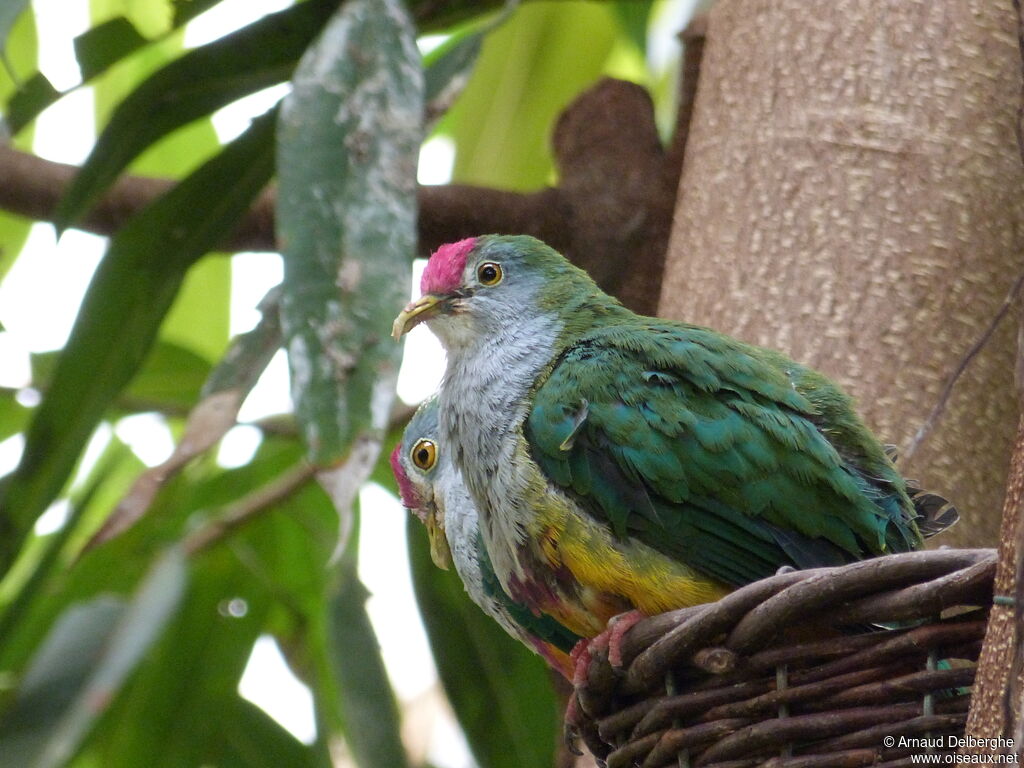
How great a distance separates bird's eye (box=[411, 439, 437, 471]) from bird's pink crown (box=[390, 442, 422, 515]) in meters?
0.05

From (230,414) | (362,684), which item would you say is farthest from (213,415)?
(362,684)

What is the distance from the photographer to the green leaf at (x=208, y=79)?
357cm

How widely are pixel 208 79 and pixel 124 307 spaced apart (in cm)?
66

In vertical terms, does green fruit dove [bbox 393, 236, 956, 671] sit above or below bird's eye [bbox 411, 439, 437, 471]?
above

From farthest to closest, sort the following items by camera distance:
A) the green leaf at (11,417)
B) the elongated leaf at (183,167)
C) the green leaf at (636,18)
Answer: the elongated leaf at (183,167)
the green leaf at (636,18)
the green leaf at (11,417)

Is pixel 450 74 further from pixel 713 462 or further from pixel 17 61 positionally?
pixel 17 61

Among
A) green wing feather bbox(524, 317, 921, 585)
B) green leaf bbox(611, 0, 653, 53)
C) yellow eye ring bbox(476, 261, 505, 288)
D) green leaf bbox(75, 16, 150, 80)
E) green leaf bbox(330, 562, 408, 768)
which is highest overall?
green leaf bbox(611, 0, 653, 53)

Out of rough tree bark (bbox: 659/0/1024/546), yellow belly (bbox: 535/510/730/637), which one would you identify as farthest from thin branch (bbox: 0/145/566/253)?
yellow belly (bbox: 535/510/730/637)

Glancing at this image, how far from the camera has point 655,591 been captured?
7.67ft

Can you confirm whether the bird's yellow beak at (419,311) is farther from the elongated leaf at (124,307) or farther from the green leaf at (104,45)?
the green leaf at (104,45)

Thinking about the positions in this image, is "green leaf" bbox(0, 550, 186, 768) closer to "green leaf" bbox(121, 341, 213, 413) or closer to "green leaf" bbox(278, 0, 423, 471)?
"green leaf" bbox(278, 0, 423, 471)

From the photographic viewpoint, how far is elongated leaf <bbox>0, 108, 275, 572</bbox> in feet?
10.5

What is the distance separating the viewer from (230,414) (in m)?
2.84

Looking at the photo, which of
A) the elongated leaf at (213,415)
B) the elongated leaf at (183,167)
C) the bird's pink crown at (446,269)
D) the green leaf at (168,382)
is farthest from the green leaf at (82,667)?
the elongated leaf at (183,167)
